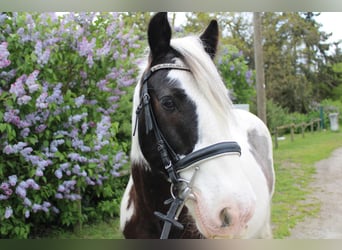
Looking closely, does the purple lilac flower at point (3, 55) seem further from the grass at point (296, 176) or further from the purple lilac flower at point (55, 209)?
the grass at point (296, 176)

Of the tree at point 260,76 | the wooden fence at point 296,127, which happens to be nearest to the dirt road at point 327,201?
the wooden fence at point 296,127

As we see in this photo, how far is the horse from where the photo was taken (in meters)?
0.87

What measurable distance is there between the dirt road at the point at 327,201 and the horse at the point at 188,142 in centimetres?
82

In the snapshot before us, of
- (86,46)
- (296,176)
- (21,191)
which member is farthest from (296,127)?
(21,191)

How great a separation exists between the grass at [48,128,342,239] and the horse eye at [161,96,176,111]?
0.90 meters

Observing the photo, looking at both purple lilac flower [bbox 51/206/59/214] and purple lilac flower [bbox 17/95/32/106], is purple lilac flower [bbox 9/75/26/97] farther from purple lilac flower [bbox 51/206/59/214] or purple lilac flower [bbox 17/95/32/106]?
purple lilac flower [bbox 51/206/59/214]

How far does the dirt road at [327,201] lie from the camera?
1601 millimetres

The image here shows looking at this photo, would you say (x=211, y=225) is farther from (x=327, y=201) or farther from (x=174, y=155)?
(x=327, y=201)

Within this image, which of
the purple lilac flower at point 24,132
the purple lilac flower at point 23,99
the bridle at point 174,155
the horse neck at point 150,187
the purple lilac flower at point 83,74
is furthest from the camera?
the purple lilac flower at point 83,74

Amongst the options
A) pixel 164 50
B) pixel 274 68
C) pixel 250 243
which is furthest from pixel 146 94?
pixel 274 68

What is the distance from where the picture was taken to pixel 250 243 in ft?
4.84

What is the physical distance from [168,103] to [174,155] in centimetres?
14

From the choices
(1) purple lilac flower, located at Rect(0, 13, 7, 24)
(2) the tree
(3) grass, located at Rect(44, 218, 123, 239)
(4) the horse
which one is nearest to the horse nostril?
(4) the horse
